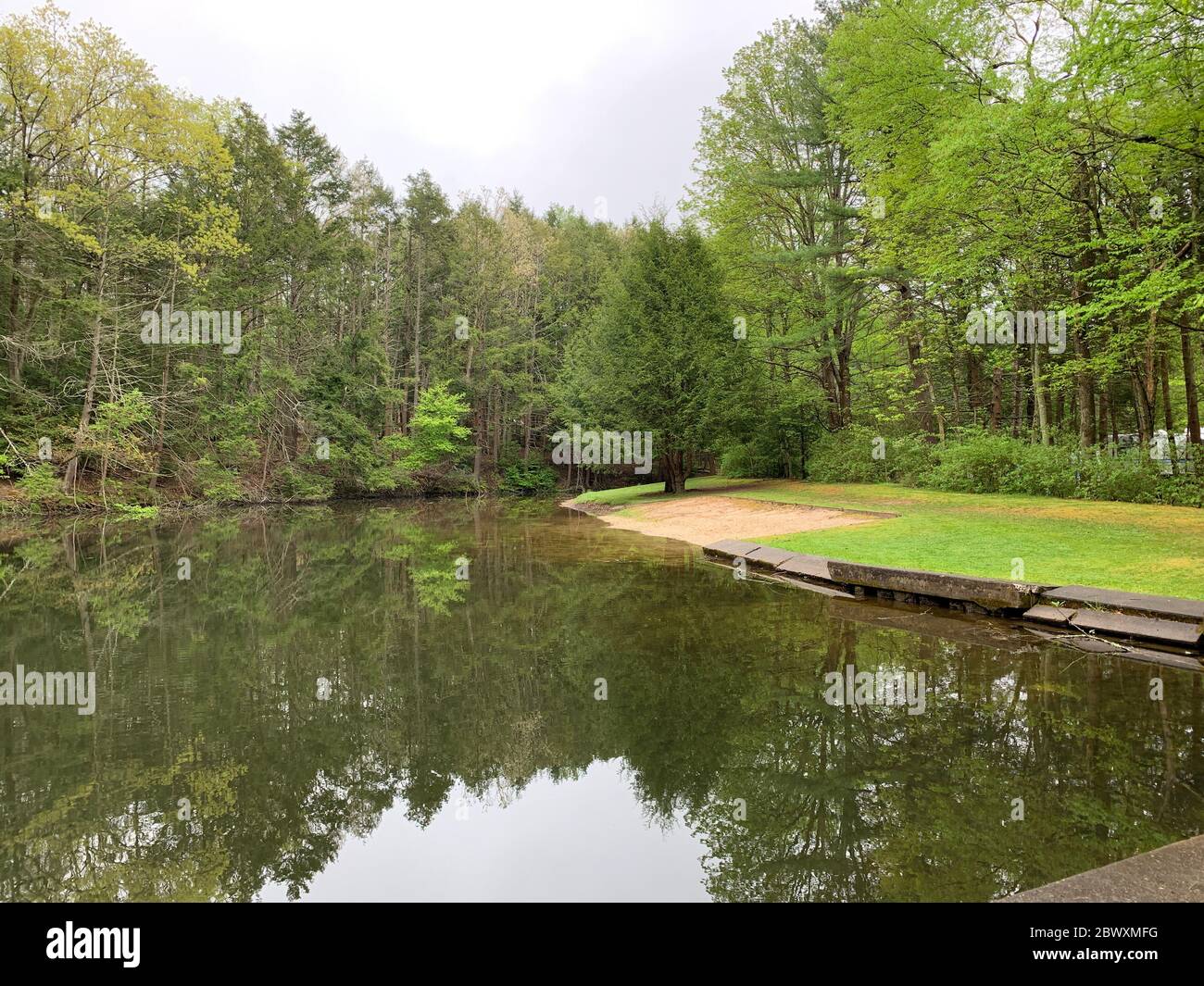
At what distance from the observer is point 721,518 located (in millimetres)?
18797

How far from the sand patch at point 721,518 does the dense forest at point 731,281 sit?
3.92 m

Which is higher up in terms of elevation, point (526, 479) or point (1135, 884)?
point (526, 479)

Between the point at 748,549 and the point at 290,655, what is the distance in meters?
8.43

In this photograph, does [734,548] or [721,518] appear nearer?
[734,548]

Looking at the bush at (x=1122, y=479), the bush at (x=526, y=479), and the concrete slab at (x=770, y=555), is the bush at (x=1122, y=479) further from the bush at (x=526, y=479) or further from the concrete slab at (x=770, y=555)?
the bush at (x=526, y=479)

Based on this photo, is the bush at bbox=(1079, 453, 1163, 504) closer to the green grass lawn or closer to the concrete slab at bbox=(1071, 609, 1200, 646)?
the green grass lawn

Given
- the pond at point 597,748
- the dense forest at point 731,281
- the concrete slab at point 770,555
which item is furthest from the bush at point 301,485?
the concrete slab at point 770,555

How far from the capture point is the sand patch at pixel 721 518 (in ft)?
51.7

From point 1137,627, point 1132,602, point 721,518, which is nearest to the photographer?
point 1137,627

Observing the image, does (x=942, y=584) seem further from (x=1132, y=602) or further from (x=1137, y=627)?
(x=1137, y=627)

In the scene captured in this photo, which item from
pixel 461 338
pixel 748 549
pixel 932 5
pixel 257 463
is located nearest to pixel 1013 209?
pixel 932 5

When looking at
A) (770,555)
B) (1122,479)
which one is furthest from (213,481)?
(1122,479)

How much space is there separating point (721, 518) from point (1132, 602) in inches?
472
